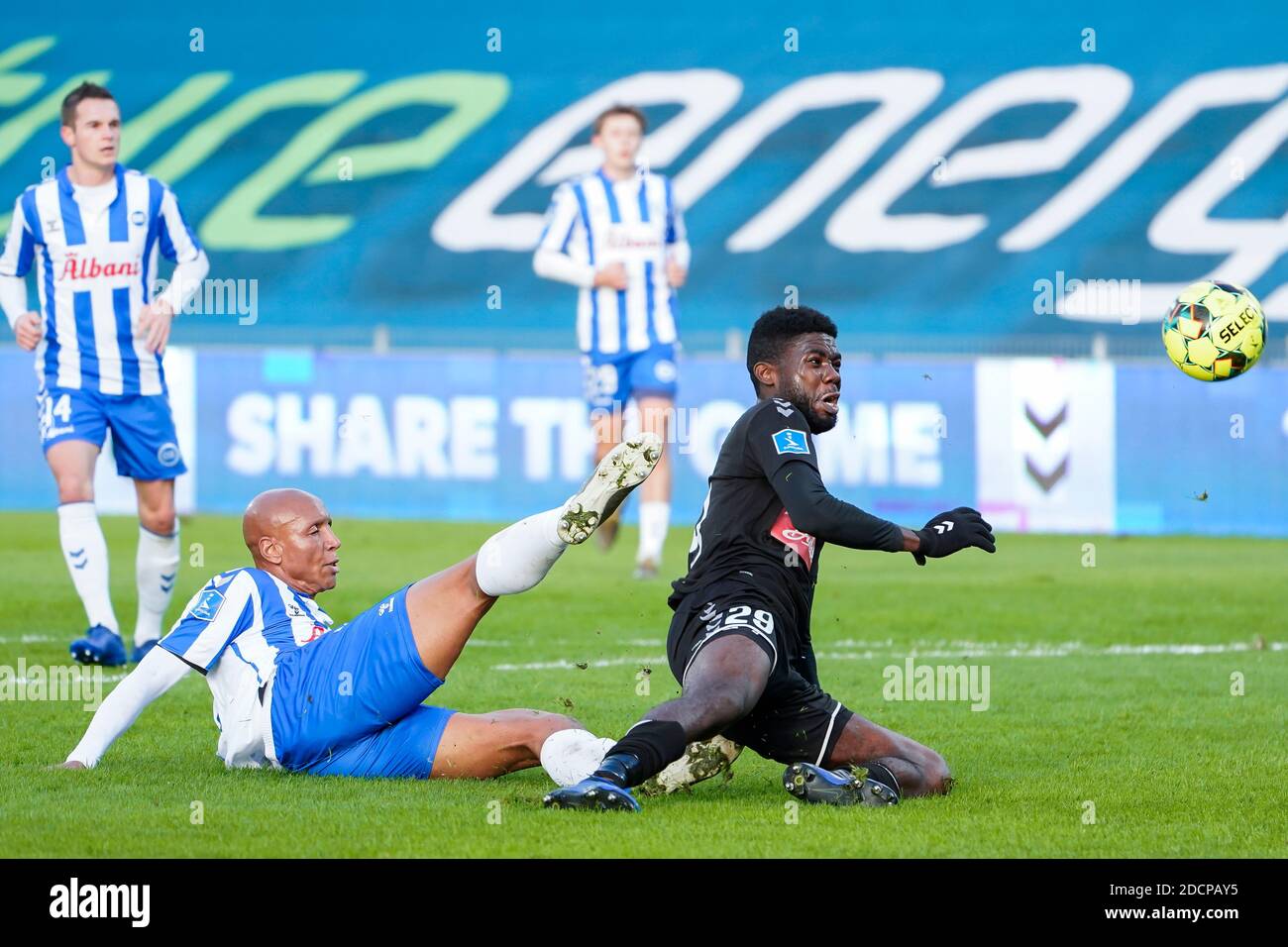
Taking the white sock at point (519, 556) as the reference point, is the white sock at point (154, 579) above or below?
below

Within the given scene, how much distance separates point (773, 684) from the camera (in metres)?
5.13

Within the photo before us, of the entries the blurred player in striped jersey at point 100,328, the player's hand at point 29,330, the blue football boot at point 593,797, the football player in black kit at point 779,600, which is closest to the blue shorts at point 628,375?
the blurred player in striped jersey at point 100,328

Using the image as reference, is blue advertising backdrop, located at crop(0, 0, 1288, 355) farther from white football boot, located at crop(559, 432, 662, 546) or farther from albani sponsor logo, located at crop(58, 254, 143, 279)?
white football boot, located at crop(559, 432, 662, 546)

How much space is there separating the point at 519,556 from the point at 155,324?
393cm

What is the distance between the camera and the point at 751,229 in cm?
2345

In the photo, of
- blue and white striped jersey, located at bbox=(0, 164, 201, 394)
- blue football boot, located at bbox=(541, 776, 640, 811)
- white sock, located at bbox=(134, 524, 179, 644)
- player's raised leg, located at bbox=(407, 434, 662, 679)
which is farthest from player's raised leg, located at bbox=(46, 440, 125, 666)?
blue football boot, located at bbox=(541, 776, 640, 811)

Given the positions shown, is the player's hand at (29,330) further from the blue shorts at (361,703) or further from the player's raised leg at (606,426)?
the player's raised leg at (606,426)

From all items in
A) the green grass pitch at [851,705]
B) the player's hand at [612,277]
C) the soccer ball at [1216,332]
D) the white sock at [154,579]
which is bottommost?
the green grass pitch at [851,705]

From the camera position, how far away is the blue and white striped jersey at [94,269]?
846cm

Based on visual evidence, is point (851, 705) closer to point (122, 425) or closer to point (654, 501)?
point (122, 425)

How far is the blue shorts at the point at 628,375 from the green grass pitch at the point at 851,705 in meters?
1.11

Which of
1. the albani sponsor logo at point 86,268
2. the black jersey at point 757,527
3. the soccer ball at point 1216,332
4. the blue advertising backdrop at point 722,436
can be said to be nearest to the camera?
the black jersey at point 757,527

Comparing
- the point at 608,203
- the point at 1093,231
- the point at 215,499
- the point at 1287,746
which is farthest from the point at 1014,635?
the point at 1093,231

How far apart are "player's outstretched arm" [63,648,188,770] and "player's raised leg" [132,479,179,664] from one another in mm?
3029
